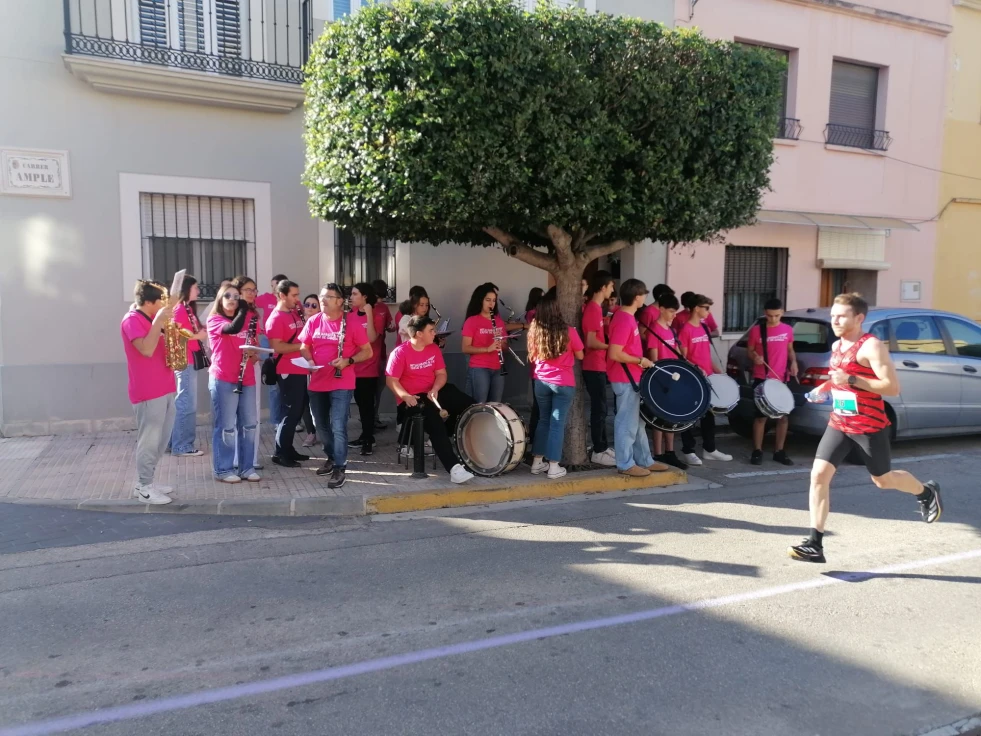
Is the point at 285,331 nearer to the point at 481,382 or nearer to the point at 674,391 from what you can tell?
the point at 481,382

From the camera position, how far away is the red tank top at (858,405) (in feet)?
16.9

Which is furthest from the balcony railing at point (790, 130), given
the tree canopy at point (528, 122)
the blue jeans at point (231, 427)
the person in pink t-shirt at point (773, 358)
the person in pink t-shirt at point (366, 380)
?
the blue jeans at point (231, 427)

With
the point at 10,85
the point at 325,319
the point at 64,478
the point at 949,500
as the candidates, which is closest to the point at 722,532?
the point at 949,500

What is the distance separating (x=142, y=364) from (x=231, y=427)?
3.44ft

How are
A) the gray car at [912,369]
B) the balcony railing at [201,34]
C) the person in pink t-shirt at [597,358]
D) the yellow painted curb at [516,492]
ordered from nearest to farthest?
the yellow painted curb at [516,492] < the person in pink t-shirt at [597,358] < the gray car at [912,369] < the balcony railing at [201,34]

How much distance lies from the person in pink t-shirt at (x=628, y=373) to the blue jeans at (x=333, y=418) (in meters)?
2.46

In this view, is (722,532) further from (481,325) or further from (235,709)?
(235,709)

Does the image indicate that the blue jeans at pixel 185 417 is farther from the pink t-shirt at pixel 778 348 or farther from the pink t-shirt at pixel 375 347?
the pink t-shirt at pixel 778 348

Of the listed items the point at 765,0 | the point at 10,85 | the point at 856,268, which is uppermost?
the point at 765,0

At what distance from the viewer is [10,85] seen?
343 inches

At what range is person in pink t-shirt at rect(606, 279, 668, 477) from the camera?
23.8 feet

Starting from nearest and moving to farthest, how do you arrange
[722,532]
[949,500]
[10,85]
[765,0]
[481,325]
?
[722,532]
[949,500]
[481,325]
[10,85]
[765,0]

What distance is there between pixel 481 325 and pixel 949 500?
179 inches

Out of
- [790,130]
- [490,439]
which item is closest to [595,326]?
[490,439]
